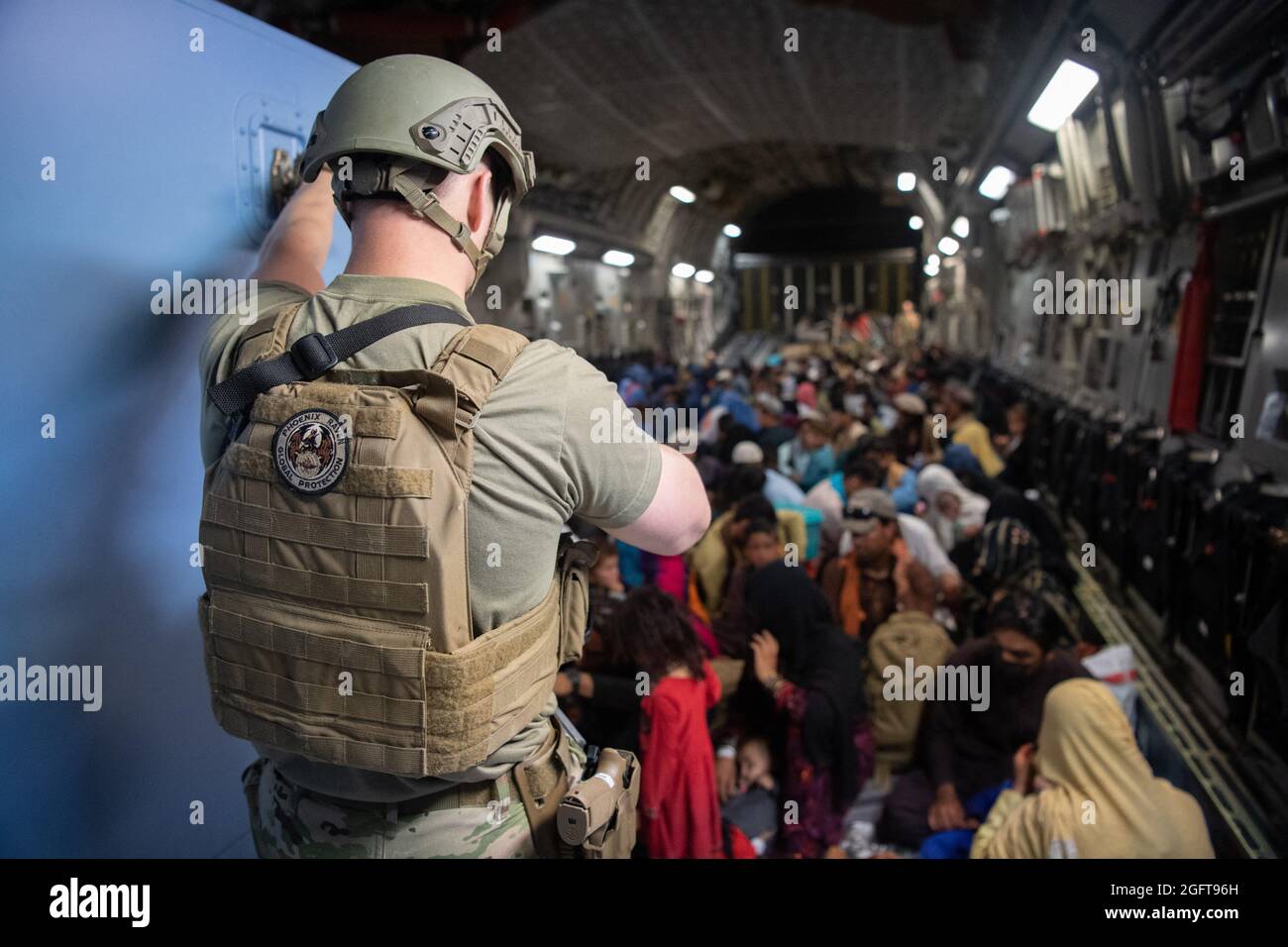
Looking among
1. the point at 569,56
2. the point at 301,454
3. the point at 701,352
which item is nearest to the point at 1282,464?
the point at 301,454

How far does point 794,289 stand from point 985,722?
531 centimetres

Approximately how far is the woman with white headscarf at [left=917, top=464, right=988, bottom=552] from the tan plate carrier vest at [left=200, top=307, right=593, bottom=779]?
5.31 metres

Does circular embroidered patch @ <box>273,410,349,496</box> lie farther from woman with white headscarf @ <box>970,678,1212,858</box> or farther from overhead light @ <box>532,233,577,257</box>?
overhead light @ <box>532,233,577,257</box>

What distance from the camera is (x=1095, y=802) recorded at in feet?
9.93

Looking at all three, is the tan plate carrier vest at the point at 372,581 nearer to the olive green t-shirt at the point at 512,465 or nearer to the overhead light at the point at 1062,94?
the olive green t-shirt at the point at 512,465

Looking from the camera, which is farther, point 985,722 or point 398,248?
point 985,722

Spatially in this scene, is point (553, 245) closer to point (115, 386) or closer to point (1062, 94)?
point (1062, 94)

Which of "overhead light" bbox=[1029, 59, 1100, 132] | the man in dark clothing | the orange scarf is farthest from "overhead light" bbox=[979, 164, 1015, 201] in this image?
the man in dark clothing

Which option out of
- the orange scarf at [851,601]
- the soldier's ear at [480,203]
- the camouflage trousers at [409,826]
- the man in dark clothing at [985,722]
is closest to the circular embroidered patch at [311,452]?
the soldier's ear at [480,203]

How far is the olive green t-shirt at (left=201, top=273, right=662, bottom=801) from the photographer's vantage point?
4.69ft

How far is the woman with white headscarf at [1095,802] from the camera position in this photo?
2945mm

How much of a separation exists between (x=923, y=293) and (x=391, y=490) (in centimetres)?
3604

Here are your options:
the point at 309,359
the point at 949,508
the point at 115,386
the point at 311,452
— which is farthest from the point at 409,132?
the point at 949,508

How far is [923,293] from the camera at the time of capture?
3462cm
